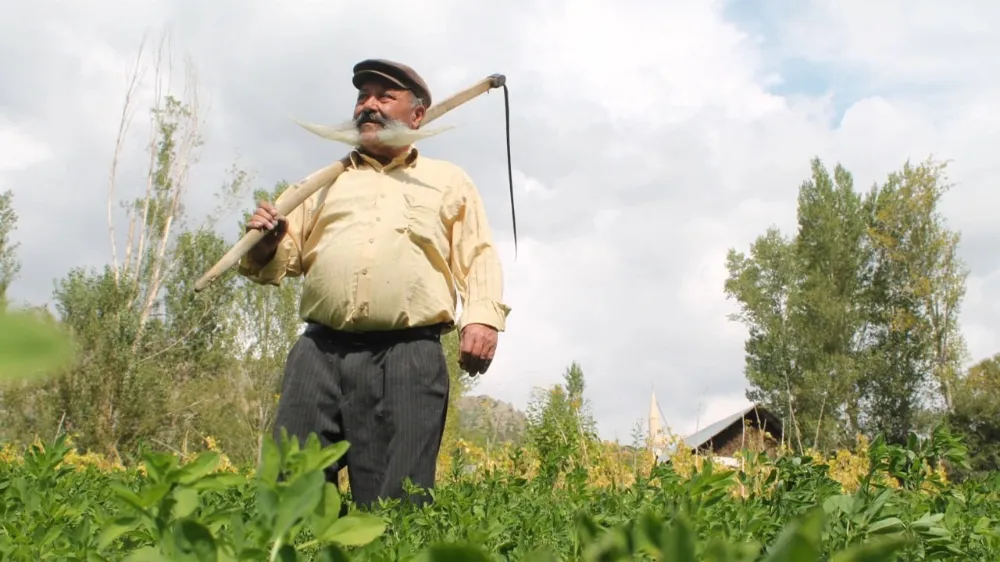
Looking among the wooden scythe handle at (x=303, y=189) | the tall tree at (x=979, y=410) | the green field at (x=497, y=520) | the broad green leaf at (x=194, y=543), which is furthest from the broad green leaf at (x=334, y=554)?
the tall tree at (x=979, y=410)

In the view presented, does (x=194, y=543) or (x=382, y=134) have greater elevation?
(x=382, y=134)

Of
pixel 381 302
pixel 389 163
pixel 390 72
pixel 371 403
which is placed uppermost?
pixel 390 72

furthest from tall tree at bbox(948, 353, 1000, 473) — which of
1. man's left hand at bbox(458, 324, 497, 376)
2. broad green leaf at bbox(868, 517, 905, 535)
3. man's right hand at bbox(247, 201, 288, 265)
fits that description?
broad green leaf at bbox(868, 517, 905, 535)

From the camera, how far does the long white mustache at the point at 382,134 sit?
3748 mm

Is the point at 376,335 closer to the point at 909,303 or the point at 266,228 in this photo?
the point at 266,228

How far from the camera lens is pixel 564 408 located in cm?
1115

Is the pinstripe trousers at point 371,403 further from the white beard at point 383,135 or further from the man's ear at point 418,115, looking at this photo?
the man's ear at point 418,115

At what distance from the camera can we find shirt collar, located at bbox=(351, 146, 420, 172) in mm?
3789

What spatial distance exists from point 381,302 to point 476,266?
506 mm

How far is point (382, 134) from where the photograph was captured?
3746 mm

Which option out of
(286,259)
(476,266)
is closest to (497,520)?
(476,266)

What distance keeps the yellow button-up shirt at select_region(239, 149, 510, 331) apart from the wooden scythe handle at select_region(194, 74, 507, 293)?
0.06 meters

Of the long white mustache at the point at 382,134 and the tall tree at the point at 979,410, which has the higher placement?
the tall tree at the point at 979,410

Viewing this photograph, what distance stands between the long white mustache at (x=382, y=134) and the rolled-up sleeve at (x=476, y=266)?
0.93 feet
